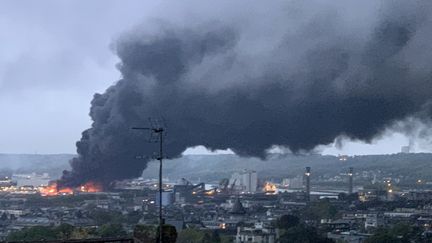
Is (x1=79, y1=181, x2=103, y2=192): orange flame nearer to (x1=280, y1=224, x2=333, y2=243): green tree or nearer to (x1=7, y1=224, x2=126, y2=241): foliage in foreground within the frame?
(x1=280, y1=224, x2=333, y2=243): green tree

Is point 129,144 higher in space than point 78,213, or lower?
higher

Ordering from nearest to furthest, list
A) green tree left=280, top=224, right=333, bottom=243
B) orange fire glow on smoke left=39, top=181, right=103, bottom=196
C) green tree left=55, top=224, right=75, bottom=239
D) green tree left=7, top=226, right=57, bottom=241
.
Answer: green tree left=55, top=224, right=75, bottom=239, green tree left=7, top=226, right=57, bottom=241, green tree left=280, top=224, right=333, bottom=243, orange fire glow on smoke left=39, top=181, right=103, bottom=196

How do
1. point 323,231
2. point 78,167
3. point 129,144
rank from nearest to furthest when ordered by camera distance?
1. point 323,231
2. point 129,144
3. point 78,167

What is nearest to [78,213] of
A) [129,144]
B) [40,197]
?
[129,144]

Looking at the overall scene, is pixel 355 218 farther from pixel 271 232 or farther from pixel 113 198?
pixel 113 198

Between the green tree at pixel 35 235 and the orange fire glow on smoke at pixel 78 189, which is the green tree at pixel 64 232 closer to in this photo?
the green tree at pixel 35 235

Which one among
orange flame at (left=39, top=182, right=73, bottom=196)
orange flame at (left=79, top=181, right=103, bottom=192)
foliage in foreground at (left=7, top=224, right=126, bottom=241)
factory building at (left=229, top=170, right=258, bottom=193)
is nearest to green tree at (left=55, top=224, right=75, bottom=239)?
foliage in foreground at (left=7, top=224, right=126, bottom=241)

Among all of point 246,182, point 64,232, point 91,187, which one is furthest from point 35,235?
point 246,182

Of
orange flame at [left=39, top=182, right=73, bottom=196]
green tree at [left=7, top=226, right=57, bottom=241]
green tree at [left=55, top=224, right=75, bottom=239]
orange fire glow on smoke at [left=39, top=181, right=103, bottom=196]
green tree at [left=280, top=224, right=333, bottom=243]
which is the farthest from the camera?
orange flame at [left=39, top=182, right=73, bottom=196]

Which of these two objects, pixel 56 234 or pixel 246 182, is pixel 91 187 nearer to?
pixel 246 182

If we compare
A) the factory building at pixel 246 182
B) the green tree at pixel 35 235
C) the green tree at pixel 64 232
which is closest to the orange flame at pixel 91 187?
the factory building at pixel 246 182

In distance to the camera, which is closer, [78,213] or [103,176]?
[78,213]
